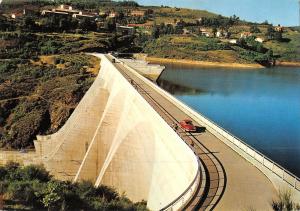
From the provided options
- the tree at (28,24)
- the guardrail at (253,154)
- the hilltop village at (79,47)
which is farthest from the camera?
the tree at (28,24)

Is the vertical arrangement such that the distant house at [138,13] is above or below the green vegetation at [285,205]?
above

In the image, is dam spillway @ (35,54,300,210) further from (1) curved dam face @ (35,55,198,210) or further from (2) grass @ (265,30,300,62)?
(2) grass @ (265,30,300,62)

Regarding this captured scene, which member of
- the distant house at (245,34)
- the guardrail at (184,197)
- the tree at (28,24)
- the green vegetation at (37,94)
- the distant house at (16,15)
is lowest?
the green vegetation at (37,94)

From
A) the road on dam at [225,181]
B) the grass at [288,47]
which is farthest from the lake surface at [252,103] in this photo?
the grass at [288,47]

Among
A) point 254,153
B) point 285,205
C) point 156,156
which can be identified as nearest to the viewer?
point 285,205

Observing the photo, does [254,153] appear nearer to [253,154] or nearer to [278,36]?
[253,154]

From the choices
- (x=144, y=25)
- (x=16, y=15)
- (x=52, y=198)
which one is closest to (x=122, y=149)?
(x=52, y=198)

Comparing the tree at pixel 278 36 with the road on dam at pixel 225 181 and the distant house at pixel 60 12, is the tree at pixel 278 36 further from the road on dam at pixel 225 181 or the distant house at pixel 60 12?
the road on dam at pixel 225 181

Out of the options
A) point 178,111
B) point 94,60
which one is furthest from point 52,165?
point 94,60
